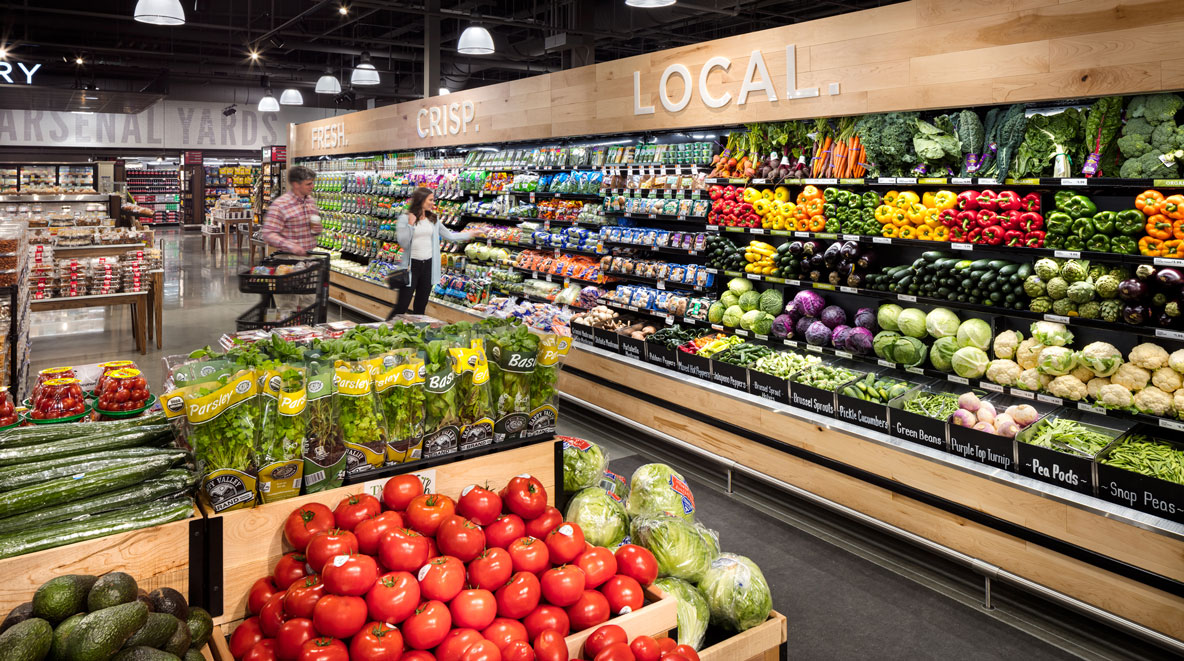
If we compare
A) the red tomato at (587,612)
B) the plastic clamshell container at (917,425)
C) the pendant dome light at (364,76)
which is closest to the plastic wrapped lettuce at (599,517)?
the red tomato at (587,612)

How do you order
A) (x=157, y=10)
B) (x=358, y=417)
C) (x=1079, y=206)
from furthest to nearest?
(x=157, y=10) → (x=1079, y=206) → (x=358, y=417)

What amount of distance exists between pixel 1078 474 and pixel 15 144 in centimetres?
2710

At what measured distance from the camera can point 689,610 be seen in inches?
90.7

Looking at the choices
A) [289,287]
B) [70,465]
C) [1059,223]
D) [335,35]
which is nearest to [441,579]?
[70,465]

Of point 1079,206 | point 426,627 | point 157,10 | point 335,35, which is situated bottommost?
point 426,627

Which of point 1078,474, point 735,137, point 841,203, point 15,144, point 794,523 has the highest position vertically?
point 15,144

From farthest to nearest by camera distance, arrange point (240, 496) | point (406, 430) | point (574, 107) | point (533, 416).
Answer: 1. point (574, 107)
2. point (533, 416)
3. point (406, 430)
4. point (240, 496)

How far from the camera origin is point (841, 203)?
4562mm

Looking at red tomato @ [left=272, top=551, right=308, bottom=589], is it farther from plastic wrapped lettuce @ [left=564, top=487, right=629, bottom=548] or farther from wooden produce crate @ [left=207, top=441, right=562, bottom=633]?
plastic wrapped lettuce @ [left=564, top=487, right=629, bottom=548]

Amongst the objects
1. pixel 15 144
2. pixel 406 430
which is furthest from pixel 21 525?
pixel 15 144

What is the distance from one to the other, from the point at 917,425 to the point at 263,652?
3.10 metres

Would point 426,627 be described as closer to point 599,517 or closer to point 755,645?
point 599,517

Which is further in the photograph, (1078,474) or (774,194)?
(774,194)

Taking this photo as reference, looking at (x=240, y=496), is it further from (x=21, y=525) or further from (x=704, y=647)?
(x=704, y=647)
